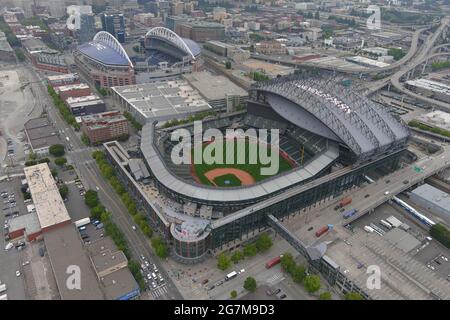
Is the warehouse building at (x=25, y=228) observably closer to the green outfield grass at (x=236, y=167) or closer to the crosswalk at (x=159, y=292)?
the crosswalk at (x=159, y=292)

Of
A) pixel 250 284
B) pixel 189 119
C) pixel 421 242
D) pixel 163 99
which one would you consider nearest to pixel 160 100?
pixel 163 99

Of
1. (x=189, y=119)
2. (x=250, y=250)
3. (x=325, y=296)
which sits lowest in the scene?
(x=325, y=296)

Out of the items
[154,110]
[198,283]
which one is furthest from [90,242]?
[154,110]

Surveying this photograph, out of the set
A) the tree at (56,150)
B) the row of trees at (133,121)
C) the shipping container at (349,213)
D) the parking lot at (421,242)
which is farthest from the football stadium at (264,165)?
the tree at (56,150)

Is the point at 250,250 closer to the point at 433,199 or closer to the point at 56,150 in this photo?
the point at 433,199

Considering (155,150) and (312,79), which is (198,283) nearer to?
(155,150)

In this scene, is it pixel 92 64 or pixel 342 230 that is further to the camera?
pixel 92 64
